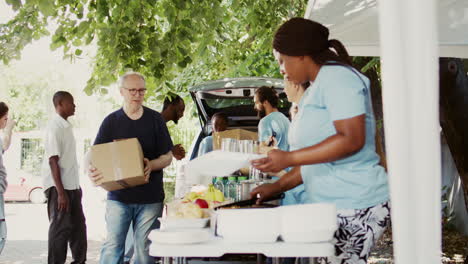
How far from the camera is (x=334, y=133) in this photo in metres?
2.67

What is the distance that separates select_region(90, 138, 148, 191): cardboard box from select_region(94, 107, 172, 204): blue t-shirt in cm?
57

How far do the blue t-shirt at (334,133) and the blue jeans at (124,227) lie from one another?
273 centimetres

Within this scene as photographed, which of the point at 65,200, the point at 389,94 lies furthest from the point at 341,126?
the point at 65,200

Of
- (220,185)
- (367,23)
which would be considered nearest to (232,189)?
(220,185)

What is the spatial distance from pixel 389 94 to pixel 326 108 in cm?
45

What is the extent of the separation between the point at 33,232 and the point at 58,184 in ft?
19.6

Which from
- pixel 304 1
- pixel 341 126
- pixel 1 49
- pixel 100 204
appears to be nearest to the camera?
pixel 341 126

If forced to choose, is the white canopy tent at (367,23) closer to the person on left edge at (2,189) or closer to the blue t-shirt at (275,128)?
the blue t-shirt at (275,128)

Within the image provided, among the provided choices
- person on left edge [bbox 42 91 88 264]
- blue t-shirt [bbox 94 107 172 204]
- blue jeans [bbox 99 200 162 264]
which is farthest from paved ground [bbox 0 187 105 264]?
blue t-shirt [bbox 94 107 172 204]

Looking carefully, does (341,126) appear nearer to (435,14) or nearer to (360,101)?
(360,101)

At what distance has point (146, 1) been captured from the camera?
6863 millimetres

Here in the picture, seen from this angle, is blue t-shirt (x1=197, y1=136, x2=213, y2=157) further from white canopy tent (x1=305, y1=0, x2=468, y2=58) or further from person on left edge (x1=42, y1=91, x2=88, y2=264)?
white canopy tent (x1=305, y1=0, x2=468, y2=58)

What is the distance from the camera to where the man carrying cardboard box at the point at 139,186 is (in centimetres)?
514

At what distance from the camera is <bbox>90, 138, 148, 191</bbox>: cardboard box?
453 centimetres
